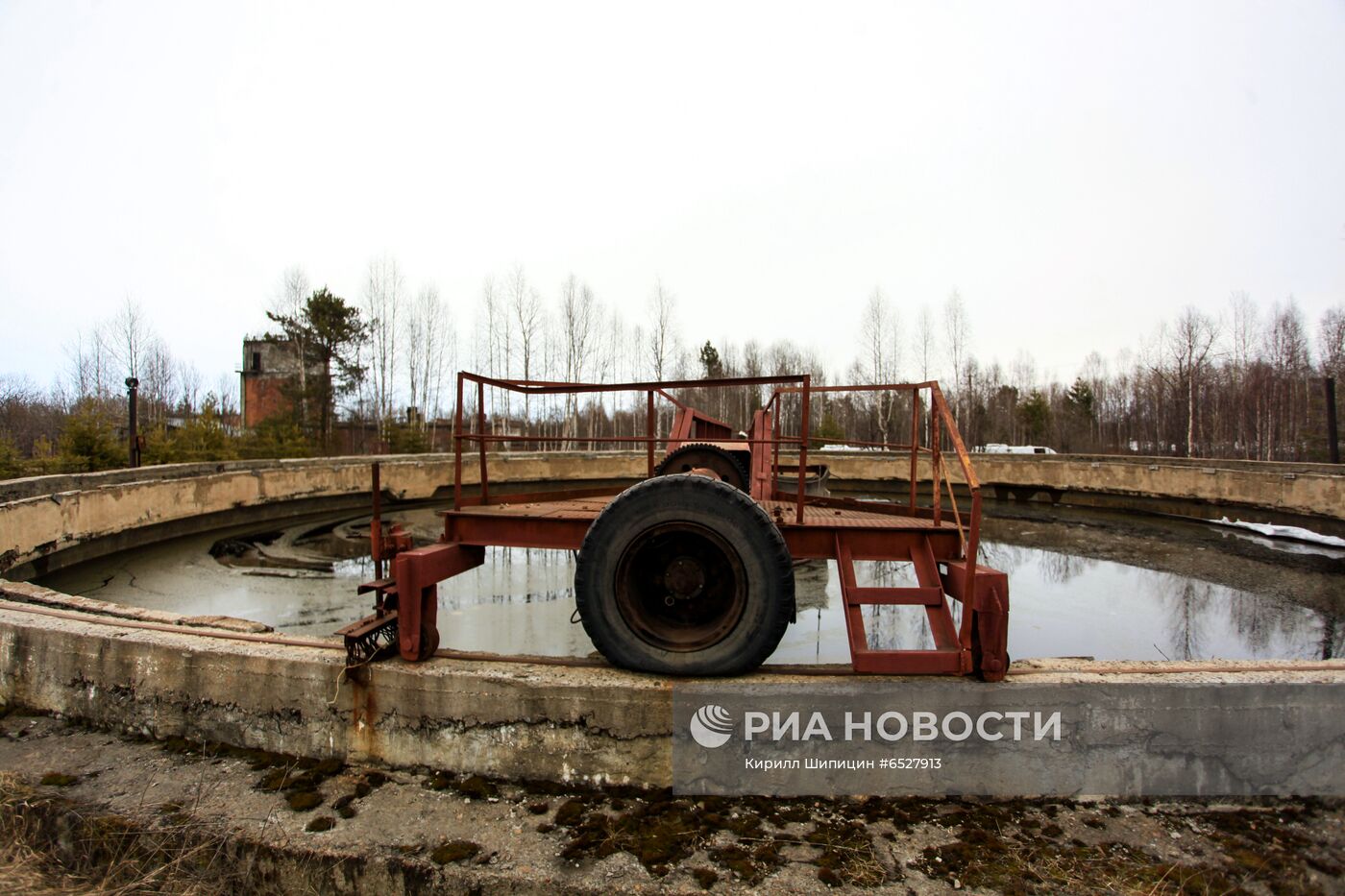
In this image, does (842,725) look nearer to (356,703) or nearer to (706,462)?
(356,703)

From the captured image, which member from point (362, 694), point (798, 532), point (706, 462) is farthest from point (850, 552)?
point (706, 462)

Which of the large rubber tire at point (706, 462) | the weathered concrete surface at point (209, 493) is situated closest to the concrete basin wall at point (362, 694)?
the large rubber tire at point (706, 462)

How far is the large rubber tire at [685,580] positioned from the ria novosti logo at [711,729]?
0.22m

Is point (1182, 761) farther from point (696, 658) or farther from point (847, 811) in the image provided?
point (696, 658)

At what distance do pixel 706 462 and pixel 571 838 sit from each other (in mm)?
6142

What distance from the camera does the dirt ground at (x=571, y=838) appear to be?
2.31 metres

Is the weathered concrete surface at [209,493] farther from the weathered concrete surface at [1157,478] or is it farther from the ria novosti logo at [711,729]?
the weathered concrete surface at [1157,478]

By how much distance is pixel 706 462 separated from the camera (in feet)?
27.7

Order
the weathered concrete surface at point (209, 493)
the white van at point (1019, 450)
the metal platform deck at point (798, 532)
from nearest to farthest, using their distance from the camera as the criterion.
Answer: the metal platform deck at point (798, 532) → the weathered concrete surface at point (209, 493) → the white van at point (1019, 450)

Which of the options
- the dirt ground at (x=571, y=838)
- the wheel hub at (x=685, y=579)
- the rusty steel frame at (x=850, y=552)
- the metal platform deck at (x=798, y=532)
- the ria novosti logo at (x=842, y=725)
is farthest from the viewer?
the metal platform deck at (x=798, y=532)

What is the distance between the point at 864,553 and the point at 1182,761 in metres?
1.69

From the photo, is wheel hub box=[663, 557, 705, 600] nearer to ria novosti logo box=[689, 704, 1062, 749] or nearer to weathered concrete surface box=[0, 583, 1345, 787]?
weathered concrete surface box=[0, 583, 1345, 787]

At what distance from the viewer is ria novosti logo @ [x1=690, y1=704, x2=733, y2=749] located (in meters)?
2.89

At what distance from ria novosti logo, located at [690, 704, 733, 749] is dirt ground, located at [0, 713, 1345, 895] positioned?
10.1 inches
